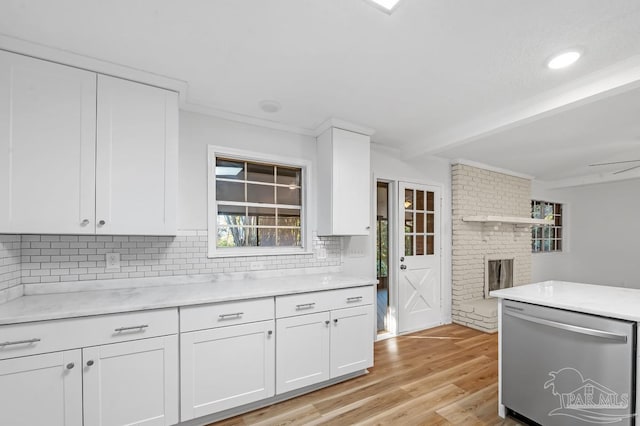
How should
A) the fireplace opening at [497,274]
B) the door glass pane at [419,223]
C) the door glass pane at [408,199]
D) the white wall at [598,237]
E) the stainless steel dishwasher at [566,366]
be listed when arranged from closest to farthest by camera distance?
1. the stainless steel dishwasher at [566,366]
2. the door glass pane at [408,199]
3. the door glass pane at [419,223]
4. the fireplace opening at [497,274]
5. the white wall at [598,237]

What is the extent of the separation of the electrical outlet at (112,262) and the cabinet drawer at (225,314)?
768 mm

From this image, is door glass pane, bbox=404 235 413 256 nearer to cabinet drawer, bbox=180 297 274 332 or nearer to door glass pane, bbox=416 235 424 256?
door glass pane, bbox=416 235 424 256

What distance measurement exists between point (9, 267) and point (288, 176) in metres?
2.20

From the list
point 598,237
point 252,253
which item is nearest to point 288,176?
point 252,253

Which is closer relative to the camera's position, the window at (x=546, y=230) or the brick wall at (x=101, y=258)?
the brick wall at (x=101, y=258)

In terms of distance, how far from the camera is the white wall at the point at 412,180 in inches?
134

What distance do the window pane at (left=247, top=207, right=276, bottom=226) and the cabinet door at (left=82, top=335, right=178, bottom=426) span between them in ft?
4.24

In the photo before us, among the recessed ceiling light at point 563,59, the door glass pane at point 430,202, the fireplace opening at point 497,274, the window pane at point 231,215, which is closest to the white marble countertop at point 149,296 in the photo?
the window pane at point 231,215

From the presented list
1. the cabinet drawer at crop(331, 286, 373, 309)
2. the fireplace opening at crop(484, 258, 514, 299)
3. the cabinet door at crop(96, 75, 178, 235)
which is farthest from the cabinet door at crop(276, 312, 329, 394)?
the fireplace opening at crop(484, 258, 514, 299)

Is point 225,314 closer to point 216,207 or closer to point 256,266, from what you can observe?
point 256,266

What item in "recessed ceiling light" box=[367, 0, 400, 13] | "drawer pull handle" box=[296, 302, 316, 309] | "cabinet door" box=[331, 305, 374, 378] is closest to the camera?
"recessed ceiling light" box=[367, 0, 400, 13]

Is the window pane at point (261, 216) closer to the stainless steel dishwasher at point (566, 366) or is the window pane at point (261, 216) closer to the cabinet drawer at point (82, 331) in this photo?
the cabinet drawer at point (82, 331)

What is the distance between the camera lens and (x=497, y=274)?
472cm

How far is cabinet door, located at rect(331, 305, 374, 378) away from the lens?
2.46m
